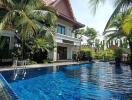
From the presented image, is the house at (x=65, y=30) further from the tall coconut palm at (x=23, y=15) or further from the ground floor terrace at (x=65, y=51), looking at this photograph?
the tall coconut palm at (x=23, y=15)

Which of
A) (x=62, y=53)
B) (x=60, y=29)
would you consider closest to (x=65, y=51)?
(x=62, y=53)

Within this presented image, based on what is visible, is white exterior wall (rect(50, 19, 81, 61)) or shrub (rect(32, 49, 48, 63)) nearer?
shrub (rect(32, 49, 48, 63))

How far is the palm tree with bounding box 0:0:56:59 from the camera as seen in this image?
16.0 meters

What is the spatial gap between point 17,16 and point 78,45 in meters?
17.7

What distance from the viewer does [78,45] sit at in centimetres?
3425

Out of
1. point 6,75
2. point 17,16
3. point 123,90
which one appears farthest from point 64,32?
point 123,90

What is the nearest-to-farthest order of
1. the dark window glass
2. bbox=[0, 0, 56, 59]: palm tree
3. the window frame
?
bbox=[0, 0, 56, 59]: palm tree → the dark window glass → the window frame

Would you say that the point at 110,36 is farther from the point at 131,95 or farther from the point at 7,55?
the point at 131,95

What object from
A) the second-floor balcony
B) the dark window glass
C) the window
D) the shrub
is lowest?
the shrub

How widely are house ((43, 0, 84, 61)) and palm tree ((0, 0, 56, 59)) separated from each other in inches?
263

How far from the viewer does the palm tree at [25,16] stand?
16.0 m

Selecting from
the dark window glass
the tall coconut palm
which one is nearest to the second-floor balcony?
the tall coconut palm

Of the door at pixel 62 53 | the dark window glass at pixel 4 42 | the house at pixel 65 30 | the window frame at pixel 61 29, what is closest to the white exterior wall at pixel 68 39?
the house at pixel 65 30

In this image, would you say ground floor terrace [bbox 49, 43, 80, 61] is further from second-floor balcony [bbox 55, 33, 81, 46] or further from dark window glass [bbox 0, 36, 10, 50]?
dark window glass [bbox 0, 36, 10, 50]
